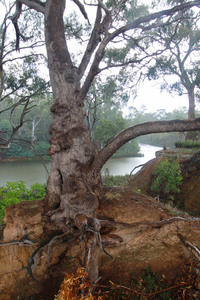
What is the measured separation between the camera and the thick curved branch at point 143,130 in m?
2.10

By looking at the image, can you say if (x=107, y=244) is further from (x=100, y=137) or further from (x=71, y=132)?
(x=100, y=137)

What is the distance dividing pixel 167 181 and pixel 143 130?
454cm

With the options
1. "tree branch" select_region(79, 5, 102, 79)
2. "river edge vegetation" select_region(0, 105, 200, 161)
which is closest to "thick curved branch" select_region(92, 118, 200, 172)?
"tree branch" select_region(79, 5, 102, 79)

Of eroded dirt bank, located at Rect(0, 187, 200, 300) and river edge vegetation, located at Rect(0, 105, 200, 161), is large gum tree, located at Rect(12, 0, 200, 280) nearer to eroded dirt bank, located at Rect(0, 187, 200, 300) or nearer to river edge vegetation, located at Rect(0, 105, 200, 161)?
eroded dirt bank, located at Rect(0, 187, 200, 300)

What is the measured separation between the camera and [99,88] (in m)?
7.02

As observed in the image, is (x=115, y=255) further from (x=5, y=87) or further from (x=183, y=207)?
(x=5, y=87)

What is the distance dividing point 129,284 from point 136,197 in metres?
1.12

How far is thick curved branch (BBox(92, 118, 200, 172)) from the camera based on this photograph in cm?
210

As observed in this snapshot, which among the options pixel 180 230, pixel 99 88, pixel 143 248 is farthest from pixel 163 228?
pixel 99 88

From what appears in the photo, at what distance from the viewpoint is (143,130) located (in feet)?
7.54

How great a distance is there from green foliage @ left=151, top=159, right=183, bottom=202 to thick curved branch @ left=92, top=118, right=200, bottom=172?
14.0 feet

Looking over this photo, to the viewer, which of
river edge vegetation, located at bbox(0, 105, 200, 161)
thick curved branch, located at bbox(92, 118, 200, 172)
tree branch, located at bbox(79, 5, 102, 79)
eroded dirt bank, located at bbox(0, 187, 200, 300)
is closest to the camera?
thick curved branch, located at bbox(92, 118, 200, 172)

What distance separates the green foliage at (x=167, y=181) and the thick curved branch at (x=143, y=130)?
427 cm

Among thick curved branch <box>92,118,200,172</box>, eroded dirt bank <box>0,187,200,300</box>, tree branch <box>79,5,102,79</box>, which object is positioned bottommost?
eroded dirt bank <box>0,187,200,300</box>
